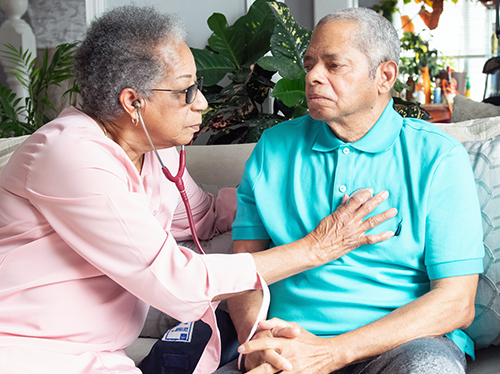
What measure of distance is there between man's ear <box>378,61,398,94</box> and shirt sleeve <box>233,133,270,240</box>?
1.22 feet

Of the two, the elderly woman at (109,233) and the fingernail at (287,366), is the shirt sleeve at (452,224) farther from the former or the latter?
the fingernail at (287,366)

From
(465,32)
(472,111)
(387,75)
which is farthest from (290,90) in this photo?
(465,32)

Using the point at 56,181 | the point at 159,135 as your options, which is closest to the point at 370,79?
the point at 159,135

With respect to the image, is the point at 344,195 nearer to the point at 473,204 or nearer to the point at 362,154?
the point at 362,154

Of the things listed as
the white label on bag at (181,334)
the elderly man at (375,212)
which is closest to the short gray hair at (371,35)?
the elderly man at (375,212)

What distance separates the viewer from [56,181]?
1.01 meters

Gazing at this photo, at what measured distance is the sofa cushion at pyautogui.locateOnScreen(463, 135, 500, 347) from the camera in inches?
48.1

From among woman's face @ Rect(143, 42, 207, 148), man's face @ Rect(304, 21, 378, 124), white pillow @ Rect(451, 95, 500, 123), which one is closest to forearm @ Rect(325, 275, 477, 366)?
man's face @ Rect(304, 21, 378, 124)

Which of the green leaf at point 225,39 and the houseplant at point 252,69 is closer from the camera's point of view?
the houseplant at point 252,69

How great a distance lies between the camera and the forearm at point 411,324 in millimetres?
1067

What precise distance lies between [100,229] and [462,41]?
846 centimetres

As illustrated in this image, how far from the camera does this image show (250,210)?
1.34 metres

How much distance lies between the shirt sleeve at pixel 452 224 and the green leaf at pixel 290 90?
128 centimetres

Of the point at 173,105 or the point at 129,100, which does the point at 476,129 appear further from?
the point at 129,100
